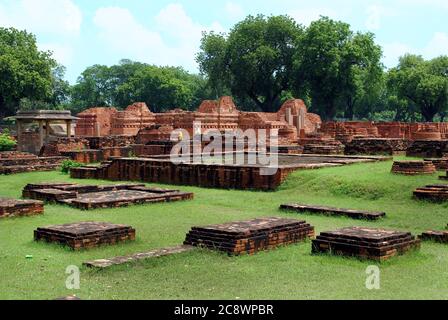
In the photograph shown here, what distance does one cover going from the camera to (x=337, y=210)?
1048cm

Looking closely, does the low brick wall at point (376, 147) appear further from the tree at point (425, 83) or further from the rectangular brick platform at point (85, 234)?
the tree at point (425, 83)

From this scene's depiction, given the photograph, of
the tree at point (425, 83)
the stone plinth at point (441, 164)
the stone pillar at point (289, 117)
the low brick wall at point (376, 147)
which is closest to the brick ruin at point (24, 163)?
the low brick wall at point (376, 147)

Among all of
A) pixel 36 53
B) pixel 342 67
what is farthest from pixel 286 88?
pixel 36 53

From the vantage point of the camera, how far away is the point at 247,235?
7.66 m

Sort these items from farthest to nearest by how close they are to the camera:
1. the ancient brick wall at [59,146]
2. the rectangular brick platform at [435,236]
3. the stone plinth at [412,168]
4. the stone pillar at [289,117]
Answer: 1. the stone pillar at [289,117]
2. the ancient brick wall at [59,146]
3. the stone plinth at [412,168]
4. the rectangular brick platform at [435,236]

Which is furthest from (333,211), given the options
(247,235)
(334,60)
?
(334,60)

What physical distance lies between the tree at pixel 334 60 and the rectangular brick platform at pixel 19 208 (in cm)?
3146

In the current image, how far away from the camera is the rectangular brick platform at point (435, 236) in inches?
326

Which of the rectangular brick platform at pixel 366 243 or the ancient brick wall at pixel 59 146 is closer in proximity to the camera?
the rectangular brick platform at pixel 366 243

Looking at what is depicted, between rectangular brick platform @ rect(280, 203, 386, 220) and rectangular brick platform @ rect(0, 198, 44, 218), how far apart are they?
4.25m

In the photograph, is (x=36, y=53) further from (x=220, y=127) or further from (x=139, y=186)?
(x=139, y=186)

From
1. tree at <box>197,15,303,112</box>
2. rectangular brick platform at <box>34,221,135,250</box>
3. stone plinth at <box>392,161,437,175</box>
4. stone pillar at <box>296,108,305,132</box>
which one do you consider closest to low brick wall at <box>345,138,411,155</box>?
stone plinth at <box>392,161,437,175</box>
